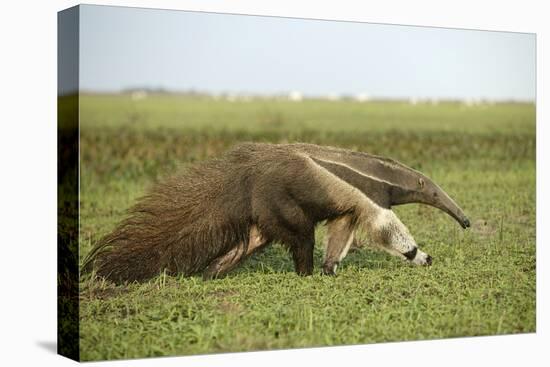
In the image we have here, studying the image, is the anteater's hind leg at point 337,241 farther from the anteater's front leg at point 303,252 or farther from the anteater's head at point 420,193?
the anteater's head at point 420,193

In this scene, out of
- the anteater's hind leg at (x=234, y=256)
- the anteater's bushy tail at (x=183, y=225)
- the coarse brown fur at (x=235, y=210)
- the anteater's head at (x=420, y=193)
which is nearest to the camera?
the anteater's bushy tail at (x=183, y=225)

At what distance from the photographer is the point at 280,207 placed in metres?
8.14

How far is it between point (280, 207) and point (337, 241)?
65 centimetres

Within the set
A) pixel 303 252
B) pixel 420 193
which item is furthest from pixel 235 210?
pixel 420 193

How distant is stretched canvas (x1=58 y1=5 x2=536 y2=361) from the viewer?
23.4 ft

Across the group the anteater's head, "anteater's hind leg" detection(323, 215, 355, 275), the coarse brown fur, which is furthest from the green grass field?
the anteater's head

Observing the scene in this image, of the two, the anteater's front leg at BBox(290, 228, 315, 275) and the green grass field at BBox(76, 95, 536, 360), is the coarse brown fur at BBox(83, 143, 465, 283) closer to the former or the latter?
the anteater's front leg at BBox(290, 228, 315, 275)

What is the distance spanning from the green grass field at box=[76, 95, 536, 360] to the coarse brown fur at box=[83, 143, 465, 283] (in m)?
0.23

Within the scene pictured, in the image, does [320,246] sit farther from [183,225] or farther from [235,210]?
[183,225]

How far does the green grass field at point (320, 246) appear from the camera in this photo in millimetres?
7270

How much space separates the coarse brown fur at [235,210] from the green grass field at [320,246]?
0.77 ft

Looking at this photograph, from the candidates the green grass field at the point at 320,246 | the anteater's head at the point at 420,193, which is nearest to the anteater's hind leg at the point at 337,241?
the green grass field at the point at 320,246

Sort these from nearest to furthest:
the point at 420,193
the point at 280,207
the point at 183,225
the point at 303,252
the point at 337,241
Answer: the point at 183,225
the point at 280,207
the point at 303,252
the point at 337,241
the point at 420,193

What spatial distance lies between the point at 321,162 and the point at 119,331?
2.39 meters
